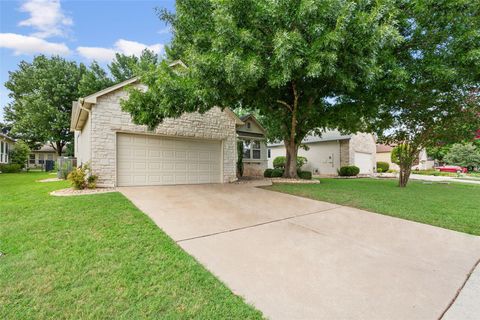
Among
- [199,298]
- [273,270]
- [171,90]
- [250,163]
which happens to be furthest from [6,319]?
[250,163]

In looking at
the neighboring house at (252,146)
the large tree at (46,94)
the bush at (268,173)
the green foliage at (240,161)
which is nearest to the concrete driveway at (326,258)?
the green foliage at (240,161)

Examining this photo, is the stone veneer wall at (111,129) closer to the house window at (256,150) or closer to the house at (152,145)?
the house at (152,145)

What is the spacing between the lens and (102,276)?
2.60 m

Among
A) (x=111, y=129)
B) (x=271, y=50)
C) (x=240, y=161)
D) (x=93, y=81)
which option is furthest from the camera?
(x=93, y=81)

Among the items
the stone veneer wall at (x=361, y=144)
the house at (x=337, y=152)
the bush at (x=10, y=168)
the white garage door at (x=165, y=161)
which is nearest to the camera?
the white garage door at (x=165, y=161)

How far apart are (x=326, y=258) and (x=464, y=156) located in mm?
39162

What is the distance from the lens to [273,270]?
2863mm

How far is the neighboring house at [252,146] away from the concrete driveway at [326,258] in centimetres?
1077

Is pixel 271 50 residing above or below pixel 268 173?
above

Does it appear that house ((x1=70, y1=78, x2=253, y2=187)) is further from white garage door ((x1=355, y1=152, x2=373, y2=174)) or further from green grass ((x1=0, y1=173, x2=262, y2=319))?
white garage door ((x1=355, y1=152, x2=373, y2=174))

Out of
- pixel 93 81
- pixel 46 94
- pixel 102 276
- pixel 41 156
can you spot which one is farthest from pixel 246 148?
pixel 41 156

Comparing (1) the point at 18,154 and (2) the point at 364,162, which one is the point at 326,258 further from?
(1) the point at 18,154

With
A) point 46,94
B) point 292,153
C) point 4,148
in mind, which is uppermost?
point 46,94

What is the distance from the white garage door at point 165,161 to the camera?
9.23m
